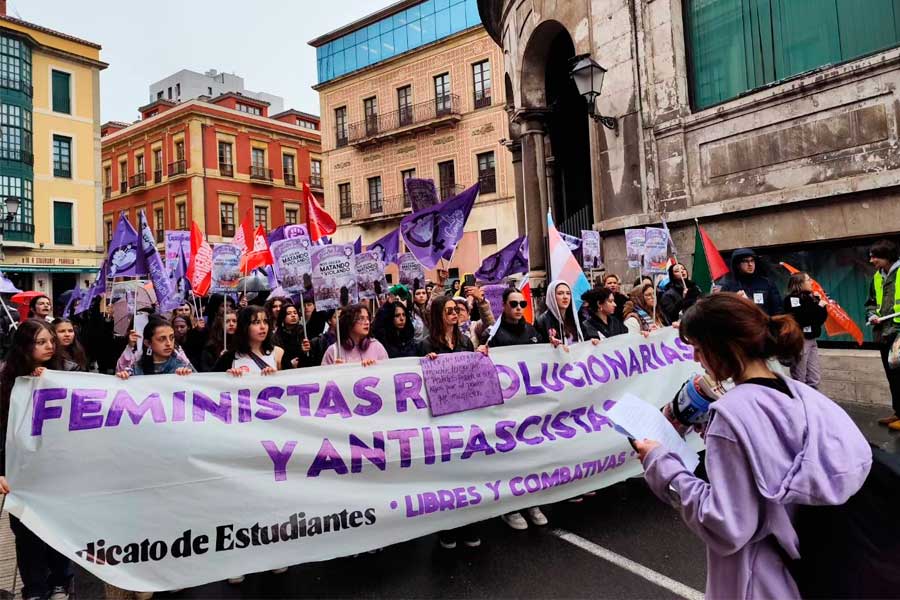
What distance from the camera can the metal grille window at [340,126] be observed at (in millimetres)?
37769

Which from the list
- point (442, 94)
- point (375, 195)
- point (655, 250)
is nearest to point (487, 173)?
point (442, 94)

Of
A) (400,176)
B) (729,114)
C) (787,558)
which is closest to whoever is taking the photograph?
(787,558)

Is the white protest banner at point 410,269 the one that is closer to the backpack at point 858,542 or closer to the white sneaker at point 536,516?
the white sneaker at point 536,516

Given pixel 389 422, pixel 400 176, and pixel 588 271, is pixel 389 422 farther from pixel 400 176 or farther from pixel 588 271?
pixel 400 176

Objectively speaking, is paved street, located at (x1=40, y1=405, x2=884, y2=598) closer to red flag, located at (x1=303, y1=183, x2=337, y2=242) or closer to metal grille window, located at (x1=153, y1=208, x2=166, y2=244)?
red flag, located at (x1=303, y1=183, x2=337, y2=242)

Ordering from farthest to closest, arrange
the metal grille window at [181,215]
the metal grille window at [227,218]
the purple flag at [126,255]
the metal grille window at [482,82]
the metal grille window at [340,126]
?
the metal grille window at [227,218] → the metal grille window at [181,215] → the metal grille window at [340,126] → the metal grille window at [482,82] → the purple flag at [126,255]

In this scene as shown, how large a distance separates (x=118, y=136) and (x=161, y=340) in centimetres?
5188

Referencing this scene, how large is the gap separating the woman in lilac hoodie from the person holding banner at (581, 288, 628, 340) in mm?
4054

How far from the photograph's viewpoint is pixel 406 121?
113ft

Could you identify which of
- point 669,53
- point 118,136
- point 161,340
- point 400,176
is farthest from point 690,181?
point 118,136

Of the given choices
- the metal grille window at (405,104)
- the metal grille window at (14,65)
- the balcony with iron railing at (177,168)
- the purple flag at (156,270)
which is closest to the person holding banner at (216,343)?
the purple flag at (156,270)

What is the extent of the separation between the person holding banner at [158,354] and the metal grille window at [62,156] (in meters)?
37.7

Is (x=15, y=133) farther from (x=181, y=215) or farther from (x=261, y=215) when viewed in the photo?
(x=261, y=215)

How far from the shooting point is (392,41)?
34.9 m
